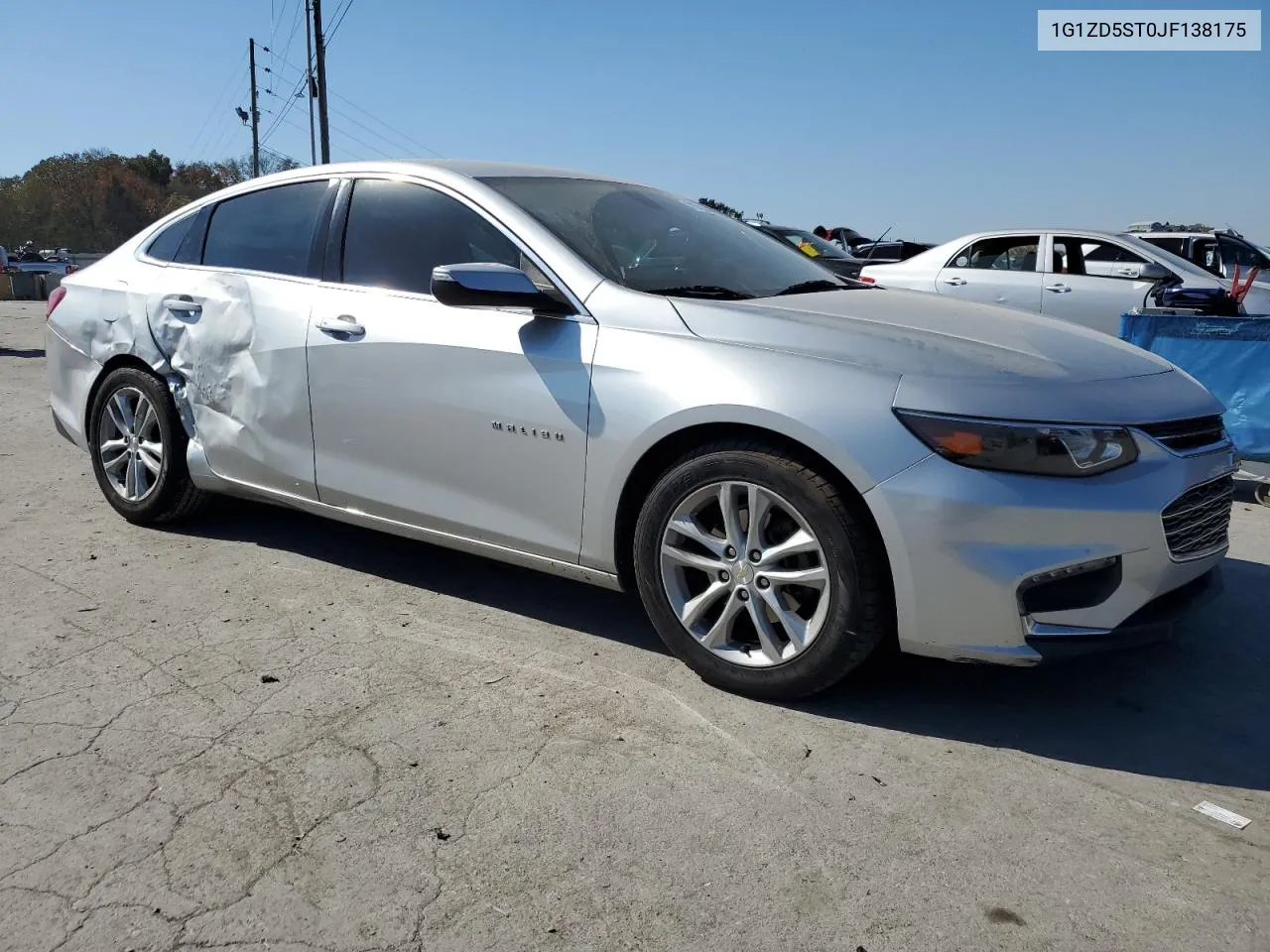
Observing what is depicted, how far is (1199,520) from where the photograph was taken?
9.95ft

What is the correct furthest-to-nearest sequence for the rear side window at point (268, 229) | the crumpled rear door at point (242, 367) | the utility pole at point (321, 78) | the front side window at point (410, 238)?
the utility pole at point (321, 78) < the rear side window at point (268, 229) < the crumpled rear door at point (242, 367) < the front side window at point (410, 238)

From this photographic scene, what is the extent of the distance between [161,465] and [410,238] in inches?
67.5

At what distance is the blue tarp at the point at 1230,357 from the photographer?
5.97 metres

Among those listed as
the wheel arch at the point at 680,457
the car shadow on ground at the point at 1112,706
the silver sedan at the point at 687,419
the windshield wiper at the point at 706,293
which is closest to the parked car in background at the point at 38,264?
the silver sedan at the point at 687,419

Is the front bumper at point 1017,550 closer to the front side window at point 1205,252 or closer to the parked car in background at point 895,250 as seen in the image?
the front side window at point 1205,252

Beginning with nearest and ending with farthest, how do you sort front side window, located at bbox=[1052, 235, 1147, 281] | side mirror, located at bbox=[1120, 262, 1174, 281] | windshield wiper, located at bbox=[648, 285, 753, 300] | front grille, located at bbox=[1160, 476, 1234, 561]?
front grille, located at bbox=[1160, 476, 1234, 561] < windshield wiper, located at bbox=[648, 285, 753, 300] < side mirror, located at bbox=[1120, 262, 1174, 281] < front side window, located at bbox=[1052, 235, 1147, 281]

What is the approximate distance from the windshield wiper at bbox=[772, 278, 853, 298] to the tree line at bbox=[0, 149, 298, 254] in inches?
2708

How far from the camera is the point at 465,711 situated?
3100mm

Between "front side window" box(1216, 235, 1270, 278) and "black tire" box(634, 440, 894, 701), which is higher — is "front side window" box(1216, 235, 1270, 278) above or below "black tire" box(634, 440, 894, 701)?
above

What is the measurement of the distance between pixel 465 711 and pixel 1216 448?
2.35 metres

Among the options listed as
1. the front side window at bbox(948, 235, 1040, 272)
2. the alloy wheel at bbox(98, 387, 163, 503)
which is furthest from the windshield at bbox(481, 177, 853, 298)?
the front side window at bbox(948, 235, 1040, 272)

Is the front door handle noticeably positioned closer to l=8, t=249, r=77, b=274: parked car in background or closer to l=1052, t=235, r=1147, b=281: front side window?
l=1052, t=235, r=1147, b=281: front side window

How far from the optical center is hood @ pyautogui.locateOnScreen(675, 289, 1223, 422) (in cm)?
285

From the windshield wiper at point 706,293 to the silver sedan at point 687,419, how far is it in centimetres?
2
